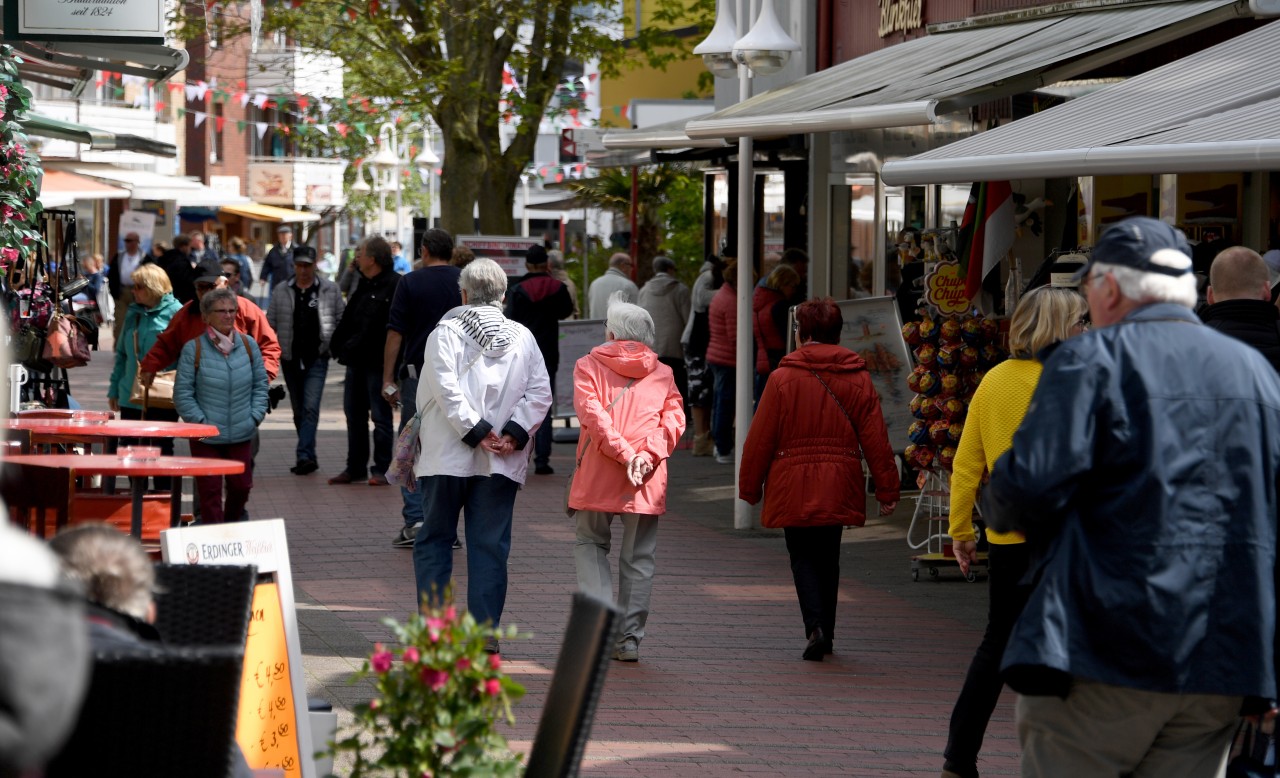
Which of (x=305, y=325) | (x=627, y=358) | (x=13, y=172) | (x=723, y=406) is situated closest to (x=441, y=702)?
(x=627, y=358)

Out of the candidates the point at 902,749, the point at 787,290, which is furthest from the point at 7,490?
the point at 787,290

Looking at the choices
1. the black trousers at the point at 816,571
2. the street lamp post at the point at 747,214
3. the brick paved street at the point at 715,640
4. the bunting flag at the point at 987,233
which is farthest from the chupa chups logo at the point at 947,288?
the black trousers at the point at 816,571

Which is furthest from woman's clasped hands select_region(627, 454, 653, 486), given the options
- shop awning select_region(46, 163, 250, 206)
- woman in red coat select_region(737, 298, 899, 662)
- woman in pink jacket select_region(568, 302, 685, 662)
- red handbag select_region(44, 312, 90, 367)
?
shop awning select_region(46, 163, 250, 206)

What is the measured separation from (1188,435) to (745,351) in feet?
26.5

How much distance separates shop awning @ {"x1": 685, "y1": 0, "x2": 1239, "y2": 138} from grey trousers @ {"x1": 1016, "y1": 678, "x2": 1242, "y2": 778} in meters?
5.21

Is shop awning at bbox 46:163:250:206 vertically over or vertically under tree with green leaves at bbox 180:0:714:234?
under

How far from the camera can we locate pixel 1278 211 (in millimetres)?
9586

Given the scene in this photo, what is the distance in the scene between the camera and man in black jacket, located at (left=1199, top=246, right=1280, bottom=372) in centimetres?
594

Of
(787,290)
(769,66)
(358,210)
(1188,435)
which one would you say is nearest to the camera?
(1188,435)

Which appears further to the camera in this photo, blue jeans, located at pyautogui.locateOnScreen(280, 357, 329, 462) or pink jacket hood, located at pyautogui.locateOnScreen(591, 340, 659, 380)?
blue jeans, located at pyautogui.locateOnScreen(280, 357, 329, 462)

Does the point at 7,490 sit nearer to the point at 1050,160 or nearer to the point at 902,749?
the point at 902,749

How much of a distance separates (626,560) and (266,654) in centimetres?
287

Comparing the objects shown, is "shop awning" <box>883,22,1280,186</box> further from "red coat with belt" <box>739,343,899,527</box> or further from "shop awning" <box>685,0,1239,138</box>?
"red coat with belt" <box>739,343,899,527</box>

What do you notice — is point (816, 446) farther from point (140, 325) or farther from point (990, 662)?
point (140, 325)
